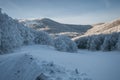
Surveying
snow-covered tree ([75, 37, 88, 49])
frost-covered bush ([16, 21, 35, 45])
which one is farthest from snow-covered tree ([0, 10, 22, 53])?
snow-covered tree ([75, 37, 88, 49])

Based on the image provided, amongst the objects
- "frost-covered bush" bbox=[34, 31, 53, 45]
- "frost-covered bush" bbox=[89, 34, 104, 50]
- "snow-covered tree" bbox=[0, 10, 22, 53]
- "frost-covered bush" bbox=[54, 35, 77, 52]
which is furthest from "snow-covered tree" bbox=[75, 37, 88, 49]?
"snow-covered tree" bbox=[0, 10, 22, 53]

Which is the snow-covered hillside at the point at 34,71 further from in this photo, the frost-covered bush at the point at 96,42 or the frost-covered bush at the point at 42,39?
the frost-covered bush at the point at 96,42

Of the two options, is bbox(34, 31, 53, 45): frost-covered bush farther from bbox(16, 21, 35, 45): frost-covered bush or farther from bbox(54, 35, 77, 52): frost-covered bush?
bbox(54, 35, 77, 52): frost-covered bush

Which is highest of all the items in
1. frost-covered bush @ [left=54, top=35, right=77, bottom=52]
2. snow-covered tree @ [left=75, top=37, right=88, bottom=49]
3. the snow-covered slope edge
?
the snow-covered slope edge

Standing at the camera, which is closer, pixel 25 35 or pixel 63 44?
pixel 25 35

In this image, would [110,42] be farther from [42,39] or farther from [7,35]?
[7,35]

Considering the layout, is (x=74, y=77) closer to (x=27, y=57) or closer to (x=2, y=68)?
(x=27, y=57)

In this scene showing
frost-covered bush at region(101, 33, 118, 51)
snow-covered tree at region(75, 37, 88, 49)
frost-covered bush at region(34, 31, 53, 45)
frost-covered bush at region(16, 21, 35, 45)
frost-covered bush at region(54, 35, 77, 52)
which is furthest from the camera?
snow-covered tree at region(75, 37, 88, 49)

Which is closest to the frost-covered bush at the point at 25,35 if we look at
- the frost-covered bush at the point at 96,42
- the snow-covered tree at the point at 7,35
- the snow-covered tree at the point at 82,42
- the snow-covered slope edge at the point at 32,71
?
the snow-covered tree at the point at 7,35

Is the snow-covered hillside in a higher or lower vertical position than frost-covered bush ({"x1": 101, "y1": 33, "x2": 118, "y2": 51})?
higher

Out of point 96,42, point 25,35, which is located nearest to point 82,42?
point 96,42

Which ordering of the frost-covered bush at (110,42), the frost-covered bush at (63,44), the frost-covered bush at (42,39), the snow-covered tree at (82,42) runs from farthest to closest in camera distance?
the snow-covered tree at (82,42)
the frost-covered bush at (110,42)
the frost-covered bush at (42,39)
the frost-covered bush at (63,44)

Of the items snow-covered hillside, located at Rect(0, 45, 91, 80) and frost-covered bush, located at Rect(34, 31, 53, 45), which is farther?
frost-covered bush, located at Rect(34, 31, 53, 45)

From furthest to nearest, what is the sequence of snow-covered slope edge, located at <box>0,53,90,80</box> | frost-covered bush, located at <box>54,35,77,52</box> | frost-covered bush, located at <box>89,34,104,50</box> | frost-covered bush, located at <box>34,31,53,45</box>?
1. frost-covered bush, located at <box>89,34,104,50</box>
2. frost-covered bush, located at <box>34,31,53,45</box>
3. frost-covered bush, located at <box>54,35,77,52</box>
4. snow-covered slope edge, located at <box>0,53,90,80</box>
